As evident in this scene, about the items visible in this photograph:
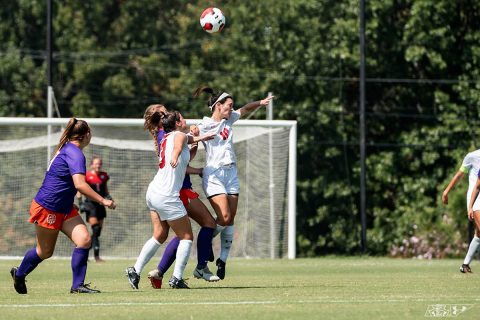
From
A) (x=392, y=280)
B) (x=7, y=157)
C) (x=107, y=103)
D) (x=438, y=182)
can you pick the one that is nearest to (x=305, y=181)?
(x=438, y=182)

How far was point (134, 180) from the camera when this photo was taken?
23.2 m

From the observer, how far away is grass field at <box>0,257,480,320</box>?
9.38m

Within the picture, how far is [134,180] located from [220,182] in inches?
385

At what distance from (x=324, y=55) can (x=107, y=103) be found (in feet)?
35.7

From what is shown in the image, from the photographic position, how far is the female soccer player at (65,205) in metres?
11.6

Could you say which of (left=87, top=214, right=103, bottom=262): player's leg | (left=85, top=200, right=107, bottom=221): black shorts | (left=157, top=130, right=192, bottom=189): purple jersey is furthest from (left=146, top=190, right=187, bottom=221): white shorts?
(left=85, top=200, right=107, bottom=221): black shorts

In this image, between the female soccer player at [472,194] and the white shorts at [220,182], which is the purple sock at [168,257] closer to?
the white shorts at [220,182]

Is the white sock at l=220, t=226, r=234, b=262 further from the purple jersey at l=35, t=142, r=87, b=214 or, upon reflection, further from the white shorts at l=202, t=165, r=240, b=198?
the purple jersey at l=35, t=142, r=87, b=214

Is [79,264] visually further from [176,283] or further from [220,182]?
[220,182]

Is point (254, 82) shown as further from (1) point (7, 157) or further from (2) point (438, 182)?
(1) point (7, 157)

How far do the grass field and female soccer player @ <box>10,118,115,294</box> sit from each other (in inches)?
16.0

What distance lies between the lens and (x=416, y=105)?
31.1 metres

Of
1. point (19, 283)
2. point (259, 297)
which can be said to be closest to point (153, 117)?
point (19, 283)

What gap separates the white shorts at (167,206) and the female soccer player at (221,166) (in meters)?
1.44
